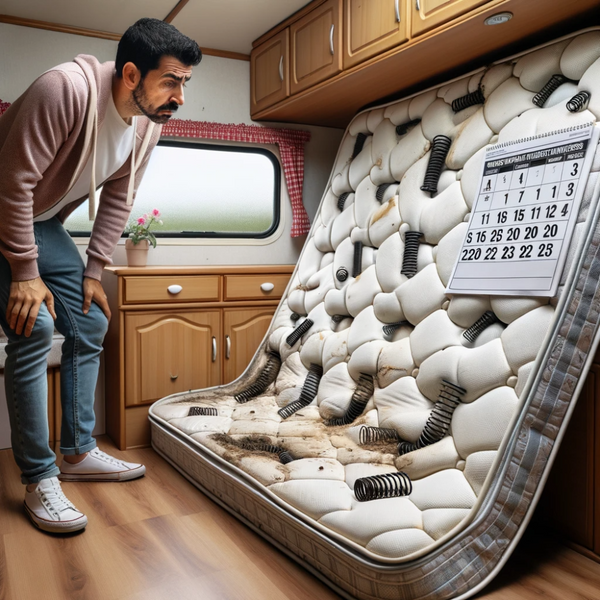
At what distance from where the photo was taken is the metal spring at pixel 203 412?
243 centimetres

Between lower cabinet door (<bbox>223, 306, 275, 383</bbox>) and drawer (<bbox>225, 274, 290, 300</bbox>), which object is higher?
drawer (<bbox>225, 274, 290, 300</bbox>)

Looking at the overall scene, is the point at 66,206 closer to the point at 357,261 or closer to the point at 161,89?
the point at 161,89

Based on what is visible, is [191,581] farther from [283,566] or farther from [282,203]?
[282,203]

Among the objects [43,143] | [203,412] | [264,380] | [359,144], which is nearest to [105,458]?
[203,412]

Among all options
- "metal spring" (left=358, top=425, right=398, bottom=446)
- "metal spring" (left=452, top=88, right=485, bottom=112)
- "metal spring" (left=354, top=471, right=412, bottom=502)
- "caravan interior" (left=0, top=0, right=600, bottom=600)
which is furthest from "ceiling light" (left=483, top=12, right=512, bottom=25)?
"metal spring" (left=354, top=471, right=412, bottom=502)

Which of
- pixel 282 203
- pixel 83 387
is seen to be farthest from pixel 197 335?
pixel 282 203

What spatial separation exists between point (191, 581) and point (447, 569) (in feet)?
2.24

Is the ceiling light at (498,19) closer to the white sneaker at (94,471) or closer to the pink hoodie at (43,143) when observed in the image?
the pink hoodie at (43,143)

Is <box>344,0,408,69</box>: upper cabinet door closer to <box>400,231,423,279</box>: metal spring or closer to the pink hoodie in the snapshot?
<box>400,231,423,279</box>: metal spring

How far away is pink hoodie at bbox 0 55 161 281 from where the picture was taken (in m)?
1.75

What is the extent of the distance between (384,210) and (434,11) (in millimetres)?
764

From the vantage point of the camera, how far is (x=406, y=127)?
261 cm

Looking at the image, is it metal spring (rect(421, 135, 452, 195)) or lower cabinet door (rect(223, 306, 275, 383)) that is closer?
metal spring (rect(421, 135, 452, 195))

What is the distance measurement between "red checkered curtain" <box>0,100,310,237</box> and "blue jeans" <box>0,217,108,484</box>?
1.40 metres
